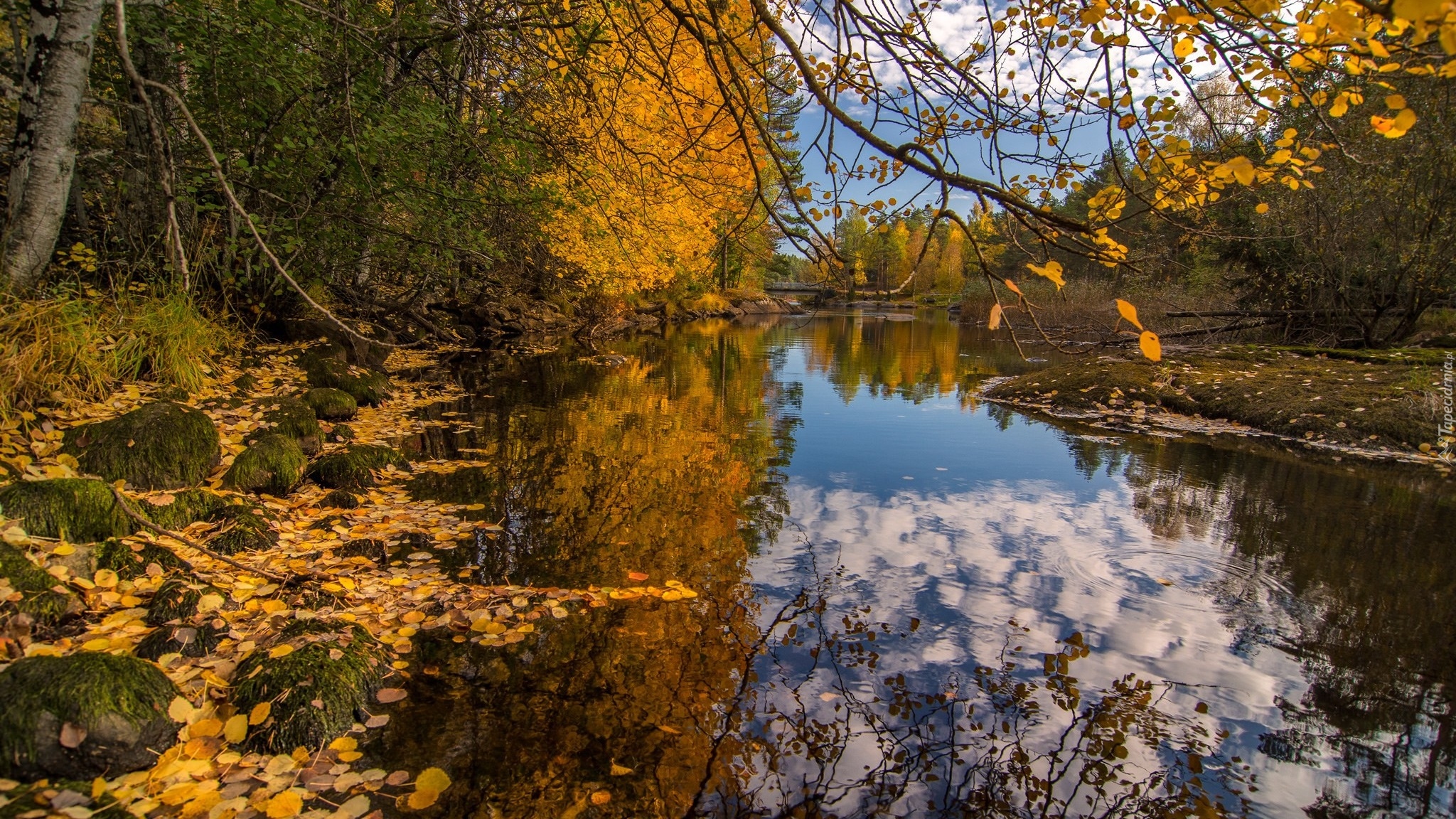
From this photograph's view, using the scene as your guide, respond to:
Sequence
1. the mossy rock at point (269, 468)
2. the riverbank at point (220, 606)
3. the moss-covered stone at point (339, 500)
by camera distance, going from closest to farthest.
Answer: the riverbank at point (220, 606) → the mossy rock at point (269, 468) → the moss-covered stone at point (339, 500)

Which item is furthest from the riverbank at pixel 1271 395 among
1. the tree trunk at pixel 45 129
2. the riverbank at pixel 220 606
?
the tree trunk at pixel 45 129

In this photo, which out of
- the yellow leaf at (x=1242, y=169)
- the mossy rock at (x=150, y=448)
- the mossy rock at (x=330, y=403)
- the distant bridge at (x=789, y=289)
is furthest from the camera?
the distant bridge at (x=789, y=289)

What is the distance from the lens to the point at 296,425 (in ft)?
20.6

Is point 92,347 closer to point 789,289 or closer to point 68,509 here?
point 68,509

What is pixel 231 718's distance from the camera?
2.64 m

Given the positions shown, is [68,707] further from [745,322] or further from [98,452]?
[745,322]

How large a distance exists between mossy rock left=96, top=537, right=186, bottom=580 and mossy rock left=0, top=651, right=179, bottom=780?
1.18 meters

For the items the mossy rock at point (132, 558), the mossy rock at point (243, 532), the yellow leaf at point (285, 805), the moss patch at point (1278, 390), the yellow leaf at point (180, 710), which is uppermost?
the moss patch at point (1278, 390)

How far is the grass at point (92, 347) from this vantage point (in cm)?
488

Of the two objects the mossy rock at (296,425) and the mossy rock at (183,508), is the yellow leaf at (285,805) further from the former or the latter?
the mossy rock at (296,425)

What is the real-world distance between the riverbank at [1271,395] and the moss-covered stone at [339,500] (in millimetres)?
9814

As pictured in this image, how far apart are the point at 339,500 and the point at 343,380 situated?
4416 mm

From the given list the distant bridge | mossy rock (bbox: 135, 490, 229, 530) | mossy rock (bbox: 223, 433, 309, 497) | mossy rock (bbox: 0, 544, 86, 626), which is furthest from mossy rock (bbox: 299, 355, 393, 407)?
the distant bridge

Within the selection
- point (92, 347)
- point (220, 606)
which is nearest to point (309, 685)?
point (220, 606)
